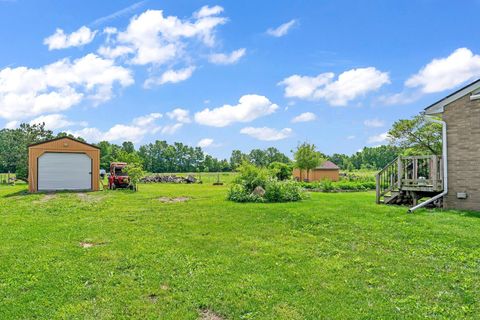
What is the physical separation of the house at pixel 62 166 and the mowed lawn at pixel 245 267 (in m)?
10.1

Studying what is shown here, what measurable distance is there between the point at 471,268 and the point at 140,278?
15.7 ft

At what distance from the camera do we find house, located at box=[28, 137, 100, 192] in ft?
57.3

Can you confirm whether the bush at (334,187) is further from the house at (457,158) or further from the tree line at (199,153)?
the house at (457,158)

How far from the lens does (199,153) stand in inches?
3223

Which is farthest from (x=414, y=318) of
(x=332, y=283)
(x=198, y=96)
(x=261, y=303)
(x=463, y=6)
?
(x=198, y=96)

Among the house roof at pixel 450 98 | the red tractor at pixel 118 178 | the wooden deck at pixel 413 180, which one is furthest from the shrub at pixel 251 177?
the red tractor at pixel 118 178

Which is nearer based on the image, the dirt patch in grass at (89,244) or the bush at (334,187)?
the dirt patch in grass at (89,244)

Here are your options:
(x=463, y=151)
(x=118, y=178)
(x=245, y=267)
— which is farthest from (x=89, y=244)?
(x=118, y=178)

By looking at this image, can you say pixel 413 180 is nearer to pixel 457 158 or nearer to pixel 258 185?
pixel 457 158

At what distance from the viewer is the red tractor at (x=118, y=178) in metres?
19.7

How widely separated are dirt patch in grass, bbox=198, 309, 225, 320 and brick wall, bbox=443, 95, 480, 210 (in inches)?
364

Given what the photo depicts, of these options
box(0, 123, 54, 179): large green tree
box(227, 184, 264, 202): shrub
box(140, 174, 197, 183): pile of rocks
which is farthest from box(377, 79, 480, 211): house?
box(0, 123, 54, 179): large green tree

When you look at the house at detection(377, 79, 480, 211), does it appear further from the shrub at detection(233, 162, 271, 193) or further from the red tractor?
the red tractor

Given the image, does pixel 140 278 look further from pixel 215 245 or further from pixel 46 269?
pixel 215 245
